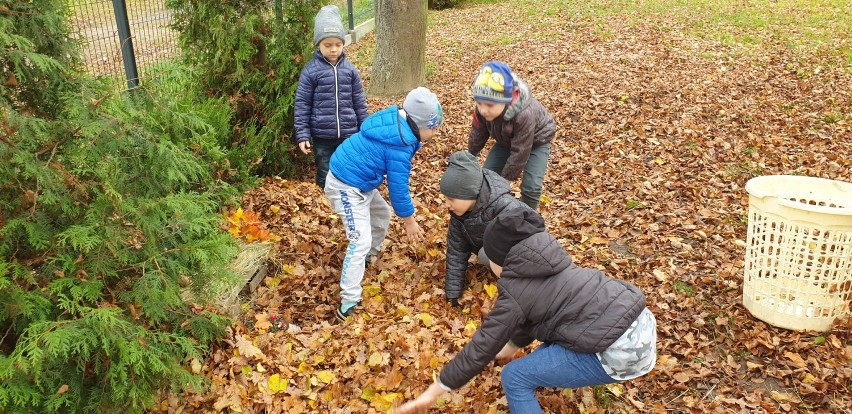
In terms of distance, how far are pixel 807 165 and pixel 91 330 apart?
6705 millimetres

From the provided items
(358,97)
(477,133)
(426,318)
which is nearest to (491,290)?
(426,318)

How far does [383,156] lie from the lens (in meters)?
4.16

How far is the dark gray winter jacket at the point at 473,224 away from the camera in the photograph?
3832 millimetres

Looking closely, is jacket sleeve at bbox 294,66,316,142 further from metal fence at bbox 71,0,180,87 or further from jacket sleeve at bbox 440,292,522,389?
jacket sleeve at bbox 440,292,522,389

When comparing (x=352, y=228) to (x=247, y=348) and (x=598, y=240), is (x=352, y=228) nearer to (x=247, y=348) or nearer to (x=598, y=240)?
(x=247, y=348)

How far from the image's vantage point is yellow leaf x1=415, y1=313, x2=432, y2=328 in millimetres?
4184

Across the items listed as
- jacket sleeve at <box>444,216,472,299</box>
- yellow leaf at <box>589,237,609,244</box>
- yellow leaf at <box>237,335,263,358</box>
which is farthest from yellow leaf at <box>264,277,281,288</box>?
yellow leaf at <box>589,237,609,244</box>

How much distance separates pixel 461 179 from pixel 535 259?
1.03 m

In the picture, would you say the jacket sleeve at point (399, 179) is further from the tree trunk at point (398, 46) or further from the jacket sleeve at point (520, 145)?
the tree trunk at point (398, 46)

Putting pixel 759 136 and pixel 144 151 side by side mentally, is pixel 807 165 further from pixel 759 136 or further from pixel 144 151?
pixel 144 151

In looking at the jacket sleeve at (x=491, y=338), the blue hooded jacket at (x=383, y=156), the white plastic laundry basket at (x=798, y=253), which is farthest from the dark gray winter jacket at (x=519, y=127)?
the jacket sleeve at (x=491, y=338)

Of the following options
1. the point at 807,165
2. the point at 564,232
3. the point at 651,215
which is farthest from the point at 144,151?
the point at 807,165

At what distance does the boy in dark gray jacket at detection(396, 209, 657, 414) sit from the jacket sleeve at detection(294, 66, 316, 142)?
3135 mm

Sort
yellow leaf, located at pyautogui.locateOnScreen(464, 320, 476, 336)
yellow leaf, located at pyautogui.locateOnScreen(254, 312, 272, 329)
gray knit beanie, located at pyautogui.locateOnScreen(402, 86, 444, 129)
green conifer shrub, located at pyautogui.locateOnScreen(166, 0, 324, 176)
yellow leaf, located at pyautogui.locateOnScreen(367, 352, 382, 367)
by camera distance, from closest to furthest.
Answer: yellow leaf, located at pyautogui.locateOnScreen(367, 352, 382, 367), gray knit beanie, located at pyautogui.locateOnScreen(402, 86, 444, 129), yellow leaf, located at pyautogui.locateOnScreen(464, 320, 476, 336), yellow leaf, located at pyautogui.locateOnScreen(254, 312, 272, 329), green conifer shrub, located at pyautogui.locateOnScreen(166, 0, 324, 176)
